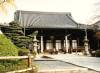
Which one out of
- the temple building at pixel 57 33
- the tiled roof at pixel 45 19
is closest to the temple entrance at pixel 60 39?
the temple building at pixel 57 33

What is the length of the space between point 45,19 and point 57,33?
4.03 meters

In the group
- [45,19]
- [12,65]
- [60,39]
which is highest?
[45,19]

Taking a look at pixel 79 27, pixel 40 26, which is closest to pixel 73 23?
pixel 79 27

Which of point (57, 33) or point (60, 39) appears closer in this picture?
point (57, 33)

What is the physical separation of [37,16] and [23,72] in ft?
105

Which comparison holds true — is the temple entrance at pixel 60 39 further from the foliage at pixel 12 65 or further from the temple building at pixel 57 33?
the foliage at pixel 12 65

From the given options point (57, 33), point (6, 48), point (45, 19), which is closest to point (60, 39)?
point (57, 33)

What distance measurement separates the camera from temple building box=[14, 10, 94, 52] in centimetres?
3956

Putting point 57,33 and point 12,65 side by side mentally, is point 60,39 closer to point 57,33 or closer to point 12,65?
point 57,33

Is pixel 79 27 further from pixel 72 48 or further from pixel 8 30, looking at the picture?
pixel 8 30

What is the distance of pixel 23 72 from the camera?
1326cm

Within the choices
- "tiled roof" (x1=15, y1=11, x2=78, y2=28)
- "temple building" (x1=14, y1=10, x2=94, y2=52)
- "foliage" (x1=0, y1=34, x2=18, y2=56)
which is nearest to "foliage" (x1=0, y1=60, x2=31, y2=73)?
"foliage" (x1=0, y1=34, x2=18, y2=56)

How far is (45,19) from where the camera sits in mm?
43812

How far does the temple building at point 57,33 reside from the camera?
39.6 metres
